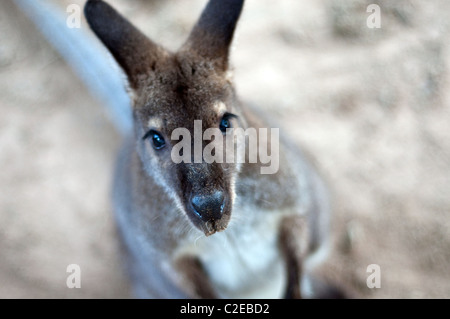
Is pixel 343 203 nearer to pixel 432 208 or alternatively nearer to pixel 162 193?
pixel 432 208

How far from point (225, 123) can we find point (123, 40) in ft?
1.89

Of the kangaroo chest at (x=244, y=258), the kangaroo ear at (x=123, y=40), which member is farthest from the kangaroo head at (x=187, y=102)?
the kangaroo chest at (x=244, y=258)

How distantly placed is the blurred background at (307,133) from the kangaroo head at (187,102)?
1245 mm

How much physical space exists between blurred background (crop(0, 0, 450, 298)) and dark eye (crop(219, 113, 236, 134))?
136 cm

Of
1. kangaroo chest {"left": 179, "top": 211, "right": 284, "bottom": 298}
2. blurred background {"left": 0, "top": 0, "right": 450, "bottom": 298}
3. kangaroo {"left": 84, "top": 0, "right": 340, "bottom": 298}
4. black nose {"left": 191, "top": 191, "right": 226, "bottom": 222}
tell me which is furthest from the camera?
blurred background {"left": 0, "top": 0, "right": 450, "bottom": 298}

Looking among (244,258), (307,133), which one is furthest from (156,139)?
(307,133)

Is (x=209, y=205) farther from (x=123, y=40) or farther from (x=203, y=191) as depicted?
(x=123, y=40)

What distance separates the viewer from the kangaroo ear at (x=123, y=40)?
2.25 meters

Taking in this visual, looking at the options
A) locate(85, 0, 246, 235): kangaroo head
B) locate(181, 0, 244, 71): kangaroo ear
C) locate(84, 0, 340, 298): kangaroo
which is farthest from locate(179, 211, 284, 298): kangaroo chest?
locate(181, 0, 244, 71): kangaroo ear

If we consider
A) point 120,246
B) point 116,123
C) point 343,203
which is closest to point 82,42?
point 116,123

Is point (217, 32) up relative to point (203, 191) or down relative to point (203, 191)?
up

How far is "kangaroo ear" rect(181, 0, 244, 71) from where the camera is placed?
90.0 inches

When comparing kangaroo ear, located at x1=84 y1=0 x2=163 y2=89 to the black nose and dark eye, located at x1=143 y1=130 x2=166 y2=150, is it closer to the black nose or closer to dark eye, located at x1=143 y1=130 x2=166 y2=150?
dark eye, located at x1=143 y1=130 x2=166 y2=150

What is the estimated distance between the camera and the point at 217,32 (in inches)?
91.7
